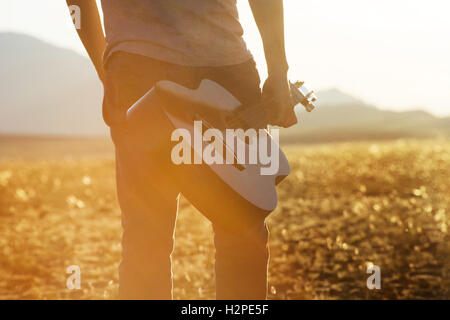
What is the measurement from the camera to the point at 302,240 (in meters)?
5.23

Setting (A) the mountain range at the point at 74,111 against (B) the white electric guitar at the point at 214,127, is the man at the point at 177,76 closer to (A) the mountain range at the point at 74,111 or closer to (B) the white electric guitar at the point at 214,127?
(B) the white electric guitar at the point at 214,127

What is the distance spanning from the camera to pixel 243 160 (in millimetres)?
1914

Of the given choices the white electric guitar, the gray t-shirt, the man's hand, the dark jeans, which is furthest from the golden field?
the gray t-shirt

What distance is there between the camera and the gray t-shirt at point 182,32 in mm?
1879

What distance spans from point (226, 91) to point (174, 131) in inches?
10.0

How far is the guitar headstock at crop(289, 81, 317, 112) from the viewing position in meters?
2.10

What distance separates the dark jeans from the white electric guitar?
0.08 m

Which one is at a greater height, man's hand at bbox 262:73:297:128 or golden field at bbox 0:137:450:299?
man's hand at bbox 262:73:297:128

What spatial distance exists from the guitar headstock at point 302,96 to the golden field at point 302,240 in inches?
69.0

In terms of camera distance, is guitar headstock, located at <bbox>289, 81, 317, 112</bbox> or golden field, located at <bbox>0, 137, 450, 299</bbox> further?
golden field, located at <bbox>0, 137, 450, 299</bbox>

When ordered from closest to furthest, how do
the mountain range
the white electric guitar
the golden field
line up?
the white electric guitar, the golden field, the mountain range

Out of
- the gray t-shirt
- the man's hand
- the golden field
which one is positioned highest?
the gray t-shirt

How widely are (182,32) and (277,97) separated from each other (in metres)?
0.44

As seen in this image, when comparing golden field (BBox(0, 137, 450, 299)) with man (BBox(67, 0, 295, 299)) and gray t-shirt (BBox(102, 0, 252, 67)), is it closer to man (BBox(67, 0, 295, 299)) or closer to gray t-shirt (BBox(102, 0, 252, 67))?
man (BBox(67, 0, 295, 299))
